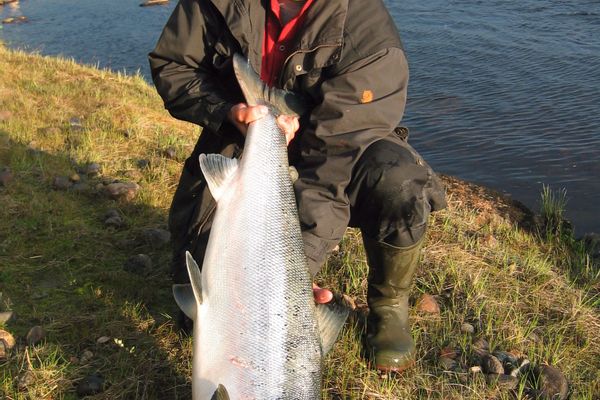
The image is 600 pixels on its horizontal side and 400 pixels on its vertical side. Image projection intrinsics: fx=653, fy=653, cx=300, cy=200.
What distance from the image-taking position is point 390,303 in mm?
3746

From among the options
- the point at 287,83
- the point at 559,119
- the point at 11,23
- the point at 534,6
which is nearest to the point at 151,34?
the point at 11,23

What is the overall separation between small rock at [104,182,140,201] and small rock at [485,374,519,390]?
9.85 feet

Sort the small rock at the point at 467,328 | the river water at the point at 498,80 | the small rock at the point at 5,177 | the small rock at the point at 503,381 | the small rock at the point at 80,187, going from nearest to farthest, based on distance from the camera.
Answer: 1. the small rock at the point at 503,381
2. the small rock at the point at 467,328
3. the small rock at the point at 5,177
4. the small rock at the point at 80,187
5. the river water at the point at 498,80

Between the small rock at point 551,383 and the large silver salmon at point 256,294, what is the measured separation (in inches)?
51.4

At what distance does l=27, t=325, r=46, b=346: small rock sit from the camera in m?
3.36

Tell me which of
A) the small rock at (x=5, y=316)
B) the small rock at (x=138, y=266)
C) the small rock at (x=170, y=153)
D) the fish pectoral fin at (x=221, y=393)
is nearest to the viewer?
the fish pectoral fin at (x=221, y=393)

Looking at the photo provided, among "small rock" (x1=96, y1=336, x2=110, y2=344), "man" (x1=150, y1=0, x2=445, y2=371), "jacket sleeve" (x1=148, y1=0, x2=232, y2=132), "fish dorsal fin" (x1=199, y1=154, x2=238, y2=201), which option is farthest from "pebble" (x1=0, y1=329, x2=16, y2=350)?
"jacket sleeve" (x1=148, y1=0, x2=232, y2=132)

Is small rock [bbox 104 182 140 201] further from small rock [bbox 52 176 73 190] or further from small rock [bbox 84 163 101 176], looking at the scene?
small rock [bbox 84 163 101 176]

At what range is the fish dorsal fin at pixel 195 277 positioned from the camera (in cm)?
274

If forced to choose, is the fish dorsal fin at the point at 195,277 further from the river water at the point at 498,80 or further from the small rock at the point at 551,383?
the river water at the point at 498,80

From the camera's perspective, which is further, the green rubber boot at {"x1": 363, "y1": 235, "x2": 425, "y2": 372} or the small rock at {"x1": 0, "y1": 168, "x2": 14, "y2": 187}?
the small rock at {"x1": 0, "y1": 168, "x2": 14, "y2": 187}

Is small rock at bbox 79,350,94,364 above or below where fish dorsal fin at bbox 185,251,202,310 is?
below

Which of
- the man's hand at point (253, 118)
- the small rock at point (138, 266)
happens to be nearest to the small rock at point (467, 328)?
the man's hand at point (253, 118)

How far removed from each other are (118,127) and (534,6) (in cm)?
1014
